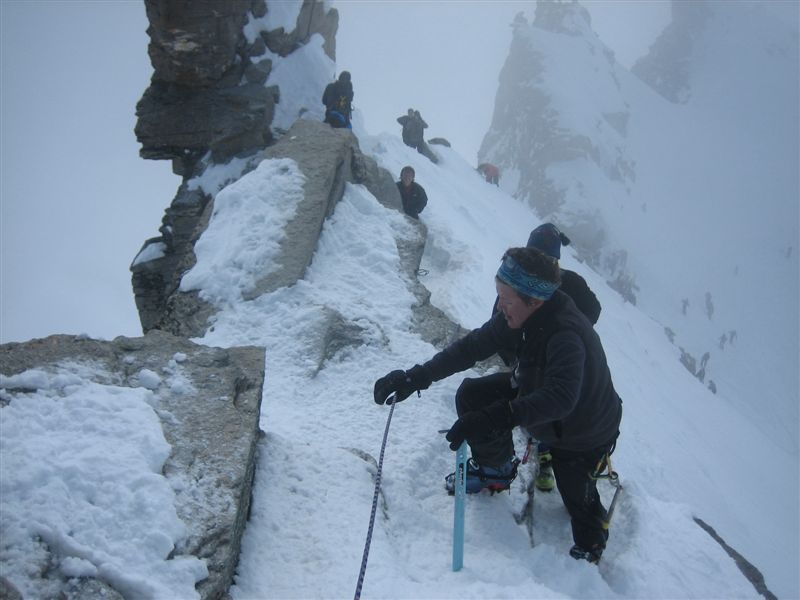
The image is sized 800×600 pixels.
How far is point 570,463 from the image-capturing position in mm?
3879

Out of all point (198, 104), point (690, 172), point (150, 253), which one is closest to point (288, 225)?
point (150, 253)

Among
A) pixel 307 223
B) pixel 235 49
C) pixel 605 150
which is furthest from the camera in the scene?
pixel 605 150

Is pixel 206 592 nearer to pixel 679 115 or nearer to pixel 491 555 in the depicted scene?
pixel 491 555

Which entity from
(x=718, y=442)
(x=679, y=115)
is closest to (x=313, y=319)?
(x=718, y=442)

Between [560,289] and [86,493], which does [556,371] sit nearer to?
[560,289]

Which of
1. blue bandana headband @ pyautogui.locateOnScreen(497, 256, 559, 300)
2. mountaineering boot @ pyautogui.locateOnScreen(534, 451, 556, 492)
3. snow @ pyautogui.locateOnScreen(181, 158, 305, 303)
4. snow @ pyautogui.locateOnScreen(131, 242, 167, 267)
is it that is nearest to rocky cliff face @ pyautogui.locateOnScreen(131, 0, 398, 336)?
snow @ pyautogui.locateOnScreen(131, 242, 167, 267)

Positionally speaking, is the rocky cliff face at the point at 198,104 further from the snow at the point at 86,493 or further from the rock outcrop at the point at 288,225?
the snow at the point at 86,493

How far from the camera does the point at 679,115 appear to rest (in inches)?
5468

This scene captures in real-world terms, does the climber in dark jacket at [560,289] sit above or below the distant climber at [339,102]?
below

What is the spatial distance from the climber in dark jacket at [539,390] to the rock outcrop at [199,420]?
1.10m

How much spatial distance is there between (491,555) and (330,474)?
4.38 ft

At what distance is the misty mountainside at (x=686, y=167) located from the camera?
94000mm

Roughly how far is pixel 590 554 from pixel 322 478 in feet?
6.86

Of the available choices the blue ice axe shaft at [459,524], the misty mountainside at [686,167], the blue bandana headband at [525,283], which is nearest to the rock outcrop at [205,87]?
the blue bandana headband at [525,283]
